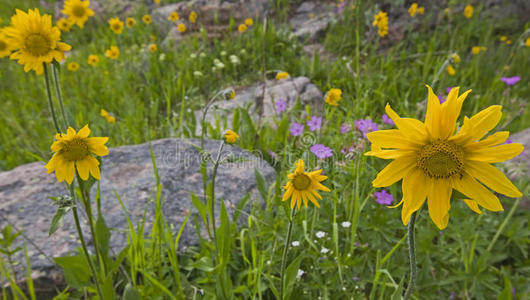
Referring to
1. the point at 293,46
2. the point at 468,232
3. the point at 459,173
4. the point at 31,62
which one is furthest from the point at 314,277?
the point at 293,46

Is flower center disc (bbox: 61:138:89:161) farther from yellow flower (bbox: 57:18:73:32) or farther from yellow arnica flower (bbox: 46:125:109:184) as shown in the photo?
yellow flower (bbox: 57:18:73:32)

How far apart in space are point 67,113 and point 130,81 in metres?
2.88

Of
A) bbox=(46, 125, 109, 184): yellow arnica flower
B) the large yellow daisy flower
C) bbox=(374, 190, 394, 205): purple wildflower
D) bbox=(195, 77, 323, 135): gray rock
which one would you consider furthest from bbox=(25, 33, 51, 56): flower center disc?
bbox=(195, 77, 323, 135): gray rock

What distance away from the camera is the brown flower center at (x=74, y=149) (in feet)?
3.31

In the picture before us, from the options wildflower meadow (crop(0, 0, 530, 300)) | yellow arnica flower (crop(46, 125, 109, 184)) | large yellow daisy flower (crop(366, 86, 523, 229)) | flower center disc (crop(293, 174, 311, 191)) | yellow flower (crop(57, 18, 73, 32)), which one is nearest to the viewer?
large yellow daisy flower (crop(366, 86, 523, 229))

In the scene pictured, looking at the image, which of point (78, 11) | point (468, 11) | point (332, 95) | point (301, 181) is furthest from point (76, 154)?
point (468, 11)

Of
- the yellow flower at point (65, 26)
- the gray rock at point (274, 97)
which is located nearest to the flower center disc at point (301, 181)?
the yellow flower at point (65, 26)

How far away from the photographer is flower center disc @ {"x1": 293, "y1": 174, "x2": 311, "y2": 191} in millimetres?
1106

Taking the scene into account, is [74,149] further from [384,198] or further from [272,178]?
[384,198]

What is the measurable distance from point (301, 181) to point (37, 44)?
104cm

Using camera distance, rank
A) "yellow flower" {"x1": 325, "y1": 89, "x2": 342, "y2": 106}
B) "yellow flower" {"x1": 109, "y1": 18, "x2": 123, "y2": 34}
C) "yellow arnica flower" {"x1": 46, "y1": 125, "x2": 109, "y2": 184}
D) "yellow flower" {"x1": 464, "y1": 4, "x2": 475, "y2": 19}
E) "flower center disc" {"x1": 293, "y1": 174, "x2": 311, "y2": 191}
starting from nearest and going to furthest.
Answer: "yellow arnica flower" {"x1": 46, "y1": 125, "x2": 109, "y2": 184} < "flower center disc" {"x1": 293, "y1": 174, "x2": 311, "y2": 191} < "yellow flower" {"x1": 325, "y1": 89, "x2": 342, "y2": 106} < "yellow flower" {"x1": 464, "y1": 4, "x2": 475, "y2": 19} < "yellow flower" {"x1": 109, "y1": 18, "x2": 123, "y2": 34}

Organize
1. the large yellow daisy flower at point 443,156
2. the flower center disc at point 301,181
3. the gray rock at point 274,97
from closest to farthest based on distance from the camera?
the large yellow daisy flower at point 443,156 → the flower center disc at point 301,181 → the gray rock at point 274,97

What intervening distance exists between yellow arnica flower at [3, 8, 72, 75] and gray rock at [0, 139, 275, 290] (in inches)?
26.2

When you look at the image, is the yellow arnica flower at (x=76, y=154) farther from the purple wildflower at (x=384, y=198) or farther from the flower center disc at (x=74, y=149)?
the purple wildflower at (x=384, y=198)
